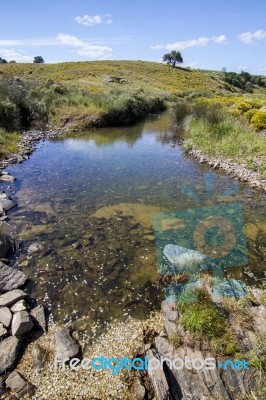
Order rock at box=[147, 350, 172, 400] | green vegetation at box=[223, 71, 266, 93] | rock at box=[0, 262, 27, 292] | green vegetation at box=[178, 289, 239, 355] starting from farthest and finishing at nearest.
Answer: green vegetation at box=[223, 71, 266, 93]
rock at box=[0, 262, 27, 292]
green vegetation at box=[178, 289, 239, 355]
rock at box=[147, 350, 172, 400]

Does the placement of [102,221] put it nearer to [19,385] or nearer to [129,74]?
[19,385]

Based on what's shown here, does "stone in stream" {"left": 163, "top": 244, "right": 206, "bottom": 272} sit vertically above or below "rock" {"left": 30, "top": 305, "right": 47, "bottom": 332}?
above

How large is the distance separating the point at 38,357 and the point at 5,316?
1.10 meters

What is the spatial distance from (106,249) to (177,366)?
385cm

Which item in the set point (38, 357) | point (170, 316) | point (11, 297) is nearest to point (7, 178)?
point (11, 297)

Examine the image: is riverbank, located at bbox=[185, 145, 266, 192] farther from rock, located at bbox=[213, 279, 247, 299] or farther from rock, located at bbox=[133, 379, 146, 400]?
rock, located at bbox=[133, 379, 146, 400]

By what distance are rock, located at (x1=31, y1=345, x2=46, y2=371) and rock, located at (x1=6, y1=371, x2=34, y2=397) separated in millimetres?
260

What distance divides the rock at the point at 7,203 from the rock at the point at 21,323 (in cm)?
515

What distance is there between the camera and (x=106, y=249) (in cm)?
746

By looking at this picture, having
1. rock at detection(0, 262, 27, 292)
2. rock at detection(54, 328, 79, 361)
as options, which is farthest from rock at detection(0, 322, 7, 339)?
rock at detection(0, 262, 27, 292)

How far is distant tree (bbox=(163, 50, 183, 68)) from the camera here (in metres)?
86.9

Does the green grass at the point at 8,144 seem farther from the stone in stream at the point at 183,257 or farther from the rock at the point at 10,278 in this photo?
the stone in stream at the point at 183,257

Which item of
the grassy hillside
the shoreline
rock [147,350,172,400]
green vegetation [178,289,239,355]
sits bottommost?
rock [147,350,172,400]

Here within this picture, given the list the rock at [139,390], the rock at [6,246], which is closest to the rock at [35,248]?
the rock at [6,246]
